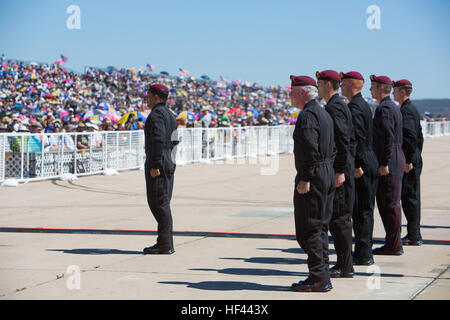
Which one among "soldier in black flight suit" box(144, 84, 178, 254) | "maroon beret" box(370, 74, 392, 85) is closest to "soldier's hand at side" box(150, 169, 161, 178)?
"soldier in black flight suit" box(144, 84, 178, 254)

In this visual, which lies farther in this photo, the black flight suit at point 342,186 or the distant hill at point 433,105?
the distant hill at point 433,105

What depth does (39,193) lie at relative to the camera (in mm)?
15172

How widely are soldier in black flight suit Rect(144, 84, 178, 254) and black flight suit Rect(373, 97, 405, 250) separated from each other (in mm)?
2333

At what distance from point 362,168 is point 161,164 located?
7.21ft

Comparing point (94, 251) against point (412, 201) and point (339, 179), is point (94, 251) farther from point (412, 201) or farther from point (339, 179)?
point (412, 201)

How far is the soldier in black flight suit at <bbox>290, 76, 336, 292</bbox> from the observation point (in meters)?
5.95

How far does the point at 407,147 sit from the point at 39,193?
9.11 meters

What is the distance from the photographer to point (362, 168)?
24.2ft

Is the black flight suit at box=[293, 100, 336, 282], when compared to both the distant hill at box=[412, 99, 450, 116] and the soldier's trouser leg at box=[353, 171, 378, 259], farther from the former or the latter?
the distant hill at box=[412, 99, 450, 116]

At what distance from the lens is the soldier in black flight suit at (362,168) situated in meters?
7.26

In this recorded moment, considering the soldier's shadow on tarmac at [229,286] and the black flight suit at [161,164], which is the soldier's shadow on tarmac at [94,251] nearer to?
the black flight suit at [161,164]

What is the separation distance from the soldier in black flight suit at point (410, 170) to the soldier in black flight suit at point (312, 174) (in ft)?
8.91

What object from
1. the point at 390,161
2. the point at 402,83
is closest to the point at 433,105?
the point at 402,83

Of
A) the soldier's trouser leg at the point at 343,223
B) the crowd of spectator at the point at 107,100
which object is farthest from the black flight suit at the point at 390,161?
the crowd of spectator at the point at 107,100
